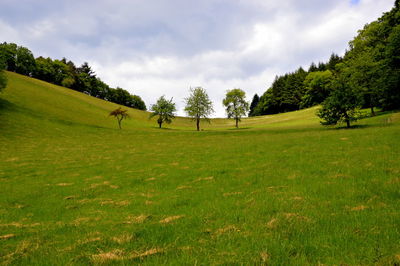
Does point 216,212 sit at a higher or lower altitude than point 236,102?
lower

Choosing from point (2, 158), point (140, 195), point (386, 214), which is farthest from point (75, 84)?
point (386, 214)

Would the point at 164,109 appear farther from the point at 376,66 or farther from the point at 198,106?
the point at 376,66

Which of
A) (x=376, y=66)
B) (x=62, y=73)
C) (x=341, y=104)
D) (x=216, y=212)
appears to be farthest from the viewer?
(x=62, y=73)

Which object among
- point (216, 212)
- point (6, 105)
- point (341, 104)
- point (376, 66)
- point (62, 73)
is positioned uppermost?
point (62, 73)

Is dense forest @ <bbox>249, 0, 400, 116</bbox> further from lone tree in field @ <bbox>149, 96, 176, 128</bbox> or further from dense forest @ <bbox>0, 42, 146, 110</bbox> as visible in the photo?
dense forest @ <bbox>0, 42, 146, 110</bbox>

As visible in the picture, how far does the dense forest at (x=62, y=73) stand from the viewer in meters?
107

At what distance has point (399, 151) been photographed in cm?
1412

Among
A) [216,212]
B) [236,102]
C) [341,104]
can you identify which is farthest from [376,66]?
[216,212]

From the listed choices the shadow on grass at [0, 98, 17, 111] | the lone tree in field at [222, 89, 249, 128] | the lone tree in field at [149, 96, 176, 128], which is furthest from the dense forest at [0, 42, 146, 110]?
the lone tree in field at [222, 89, 249, 128]

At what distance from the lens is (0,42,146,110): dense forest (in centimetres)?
10706

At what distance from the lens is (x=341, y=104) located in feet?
110

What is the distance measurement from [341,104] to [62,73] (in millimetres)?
149004

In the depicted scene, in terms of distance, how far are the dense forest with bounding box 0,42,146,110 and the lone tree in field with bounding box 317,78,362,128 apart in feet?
330

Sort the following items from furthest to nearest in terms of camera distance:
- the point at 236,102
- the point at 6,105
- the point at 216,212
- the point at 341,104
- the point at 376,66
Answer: the point at 236,102, the point at 6,105, the point at 376,66, the point at 341,104, the point at 216,212
